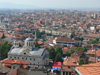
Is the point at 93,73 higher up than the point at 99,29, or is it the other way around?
the point at 93,73

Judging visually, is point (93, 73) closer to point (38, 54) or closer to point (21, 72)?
point (21, 72)

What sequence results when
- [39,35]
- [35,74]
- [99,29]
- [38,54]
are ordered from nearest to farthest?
1. [35,74]
2. [38,54]
3. [39,35]
4. [99,29]

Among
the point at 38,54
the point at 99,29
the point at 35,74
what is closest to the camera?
the point at 35,74

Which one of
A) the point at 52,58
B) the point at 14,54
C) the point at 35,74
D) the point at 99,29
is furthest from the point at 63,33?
the point at 35,74

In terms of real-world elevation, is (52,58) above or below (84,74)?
below

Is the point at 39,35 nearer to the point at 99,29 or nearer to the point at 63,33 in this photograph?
the point at 63,33

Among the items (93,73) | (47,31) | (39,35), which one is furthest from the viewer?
(47,31)

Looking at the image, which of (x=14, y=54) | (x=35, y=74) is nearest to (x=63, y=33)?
(x=14, y=54)

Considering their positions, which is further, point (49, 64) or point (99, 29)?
point (99, 29)

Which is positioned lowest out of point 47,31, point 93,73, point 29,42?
point 47,31
